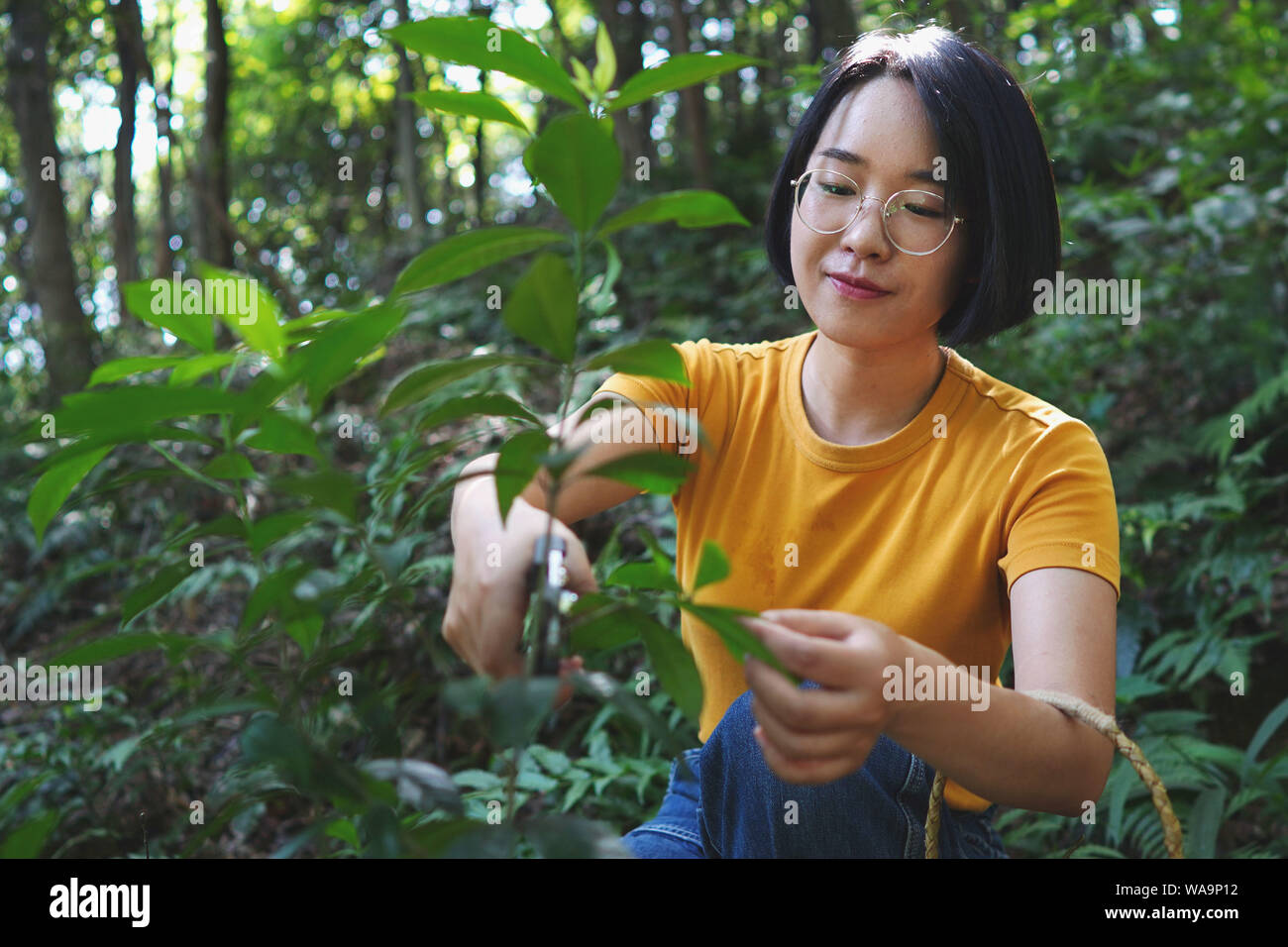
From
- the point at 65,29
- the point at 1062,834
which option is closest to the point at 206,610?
the point at 1062,834

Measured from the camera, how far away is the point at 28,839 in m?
0.72

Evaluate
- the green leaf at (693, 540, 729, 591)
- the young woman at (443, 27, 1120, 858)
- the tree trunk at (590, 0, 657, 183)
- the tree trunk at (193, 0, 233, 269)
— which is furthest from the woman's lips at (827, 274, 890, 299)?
the tree trunk at (590, 0, 657, 183)

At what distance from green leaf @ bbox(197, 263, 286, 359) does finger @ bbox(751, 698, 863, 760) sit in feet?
1.57

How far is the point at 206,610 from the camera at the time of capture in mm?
3391

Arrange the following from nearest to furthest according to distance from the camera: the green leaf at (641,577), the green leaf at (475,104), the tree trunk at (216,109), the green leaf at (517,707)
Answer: the green leaf at (517,707), the green leaf at (475,104), the green leaf at (641,577), the tree trunk at (216,109)

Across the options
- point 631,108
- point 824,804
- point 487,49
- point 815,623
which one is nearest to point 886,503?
point 824,804

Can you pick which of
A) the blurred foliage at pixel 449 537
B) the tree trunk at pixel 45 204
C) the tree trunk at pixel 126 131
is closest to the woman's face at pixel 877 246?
the blurred foliage at pixel 449 537

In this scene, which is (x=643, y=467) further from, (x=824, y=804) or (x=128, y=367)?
(x=824, y=804)

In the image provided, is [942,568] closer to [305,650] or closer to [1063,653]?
[1063,653]

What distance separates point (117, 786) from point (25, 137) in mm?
4614

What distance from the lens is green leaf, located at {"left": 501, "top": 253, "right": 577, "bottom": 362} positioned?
587mm

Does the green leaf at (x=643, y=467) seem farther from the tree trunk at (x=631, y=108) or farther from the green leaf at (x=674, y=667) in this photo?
the tree trunk at (x=631, y=108)

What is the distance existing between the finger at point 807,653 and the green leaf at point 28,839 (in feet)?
1.74

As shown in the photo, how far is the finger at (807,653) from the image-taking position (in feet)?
2.26
